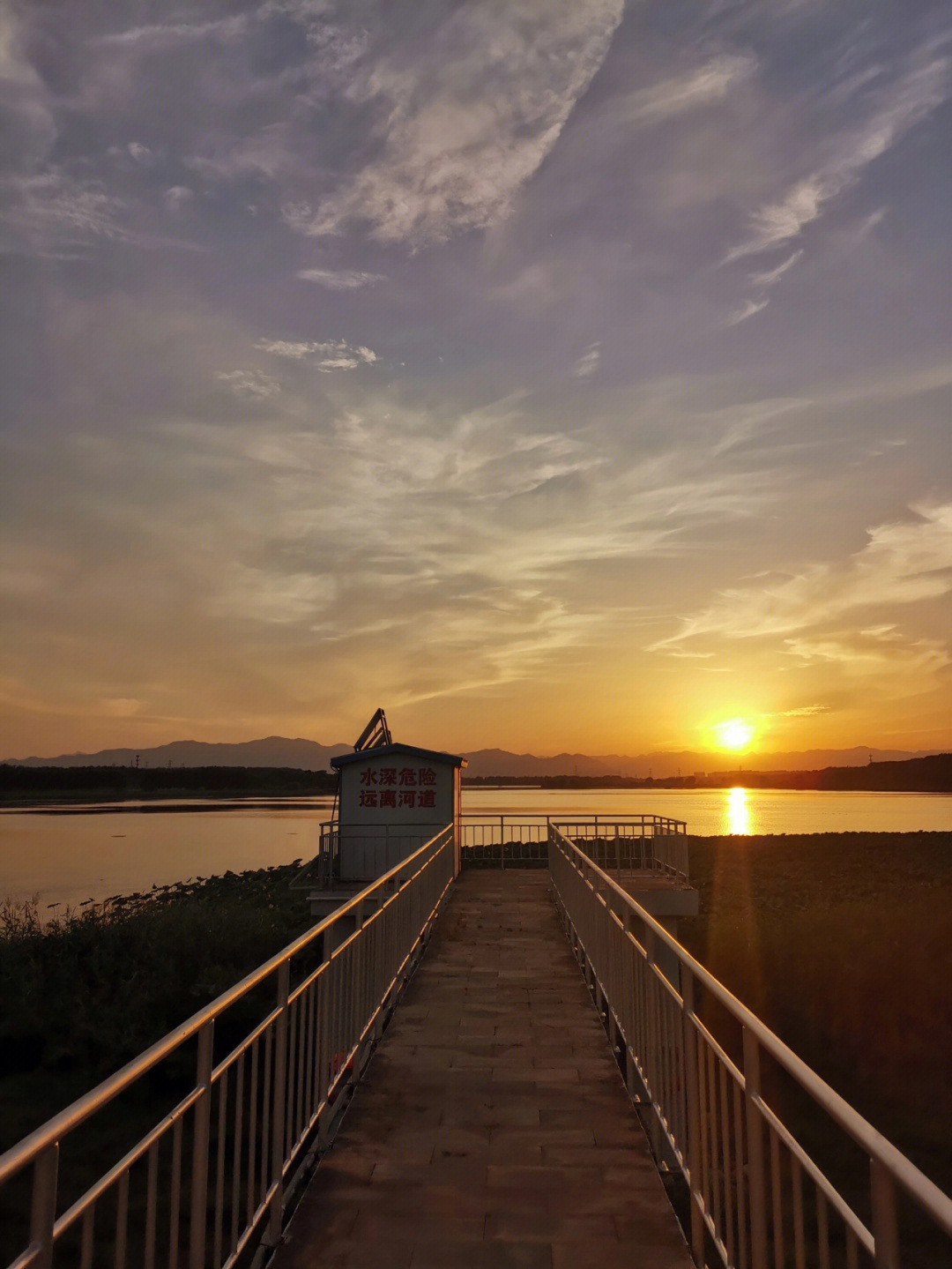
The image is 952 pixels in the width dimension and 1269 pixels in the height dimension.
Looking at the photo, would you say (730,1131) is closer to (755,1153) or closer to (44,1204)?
(755,1153)

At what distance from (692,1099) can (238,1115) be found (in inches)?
85.6

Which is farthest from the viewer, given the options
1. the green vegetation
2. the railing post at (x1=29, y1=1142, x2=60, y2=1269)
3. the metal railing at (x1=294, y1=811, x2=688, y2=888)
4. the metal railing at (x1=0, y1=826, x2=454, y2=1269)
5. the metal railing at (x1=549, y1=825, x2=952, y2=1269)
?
Answer: the metal railing at (x1=294, y1=811, x2=688, y2=888)

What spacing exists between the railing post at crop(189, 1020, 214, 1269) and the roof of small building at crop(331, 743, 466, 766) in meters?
20.0

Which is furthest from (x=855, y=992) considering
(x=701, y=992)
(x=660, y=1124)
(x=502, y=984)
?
(x=660, y=1124)

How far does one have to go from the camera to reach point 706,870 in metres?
39.7

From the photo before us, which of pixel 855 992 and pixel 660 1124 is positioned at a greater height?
pixel 660 1124

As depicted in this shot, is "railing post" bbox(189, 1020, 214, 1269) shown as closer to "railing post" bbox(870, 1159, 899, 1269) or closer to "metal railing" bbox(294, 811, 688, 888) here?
"railing post" bbox(870, 1159, 899, 1269)

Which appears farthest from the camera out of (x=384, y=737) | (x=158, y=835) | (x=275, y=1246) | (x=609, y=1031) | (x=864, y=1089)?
(x=158, y=835)

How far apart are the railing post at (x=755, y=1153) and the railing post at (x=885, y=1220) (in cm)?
121

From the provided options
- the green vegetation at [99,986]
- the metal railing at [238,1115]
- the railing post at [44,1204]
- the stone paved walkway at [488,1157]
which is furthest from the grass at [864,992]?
the railing post at [44,1204]

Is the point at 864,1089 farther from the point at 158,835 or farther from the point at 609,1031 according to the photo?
the point at 158,835

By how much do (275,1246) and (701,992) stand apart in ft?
46.5

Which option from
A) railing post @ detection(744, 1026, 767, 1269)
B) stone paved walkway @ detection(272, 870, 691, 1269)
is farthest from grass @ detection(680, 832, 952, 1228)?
railing post @ detection(744, 1026, 767, 1269)

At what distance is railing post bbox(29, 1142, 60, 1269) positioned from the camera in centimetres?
251
